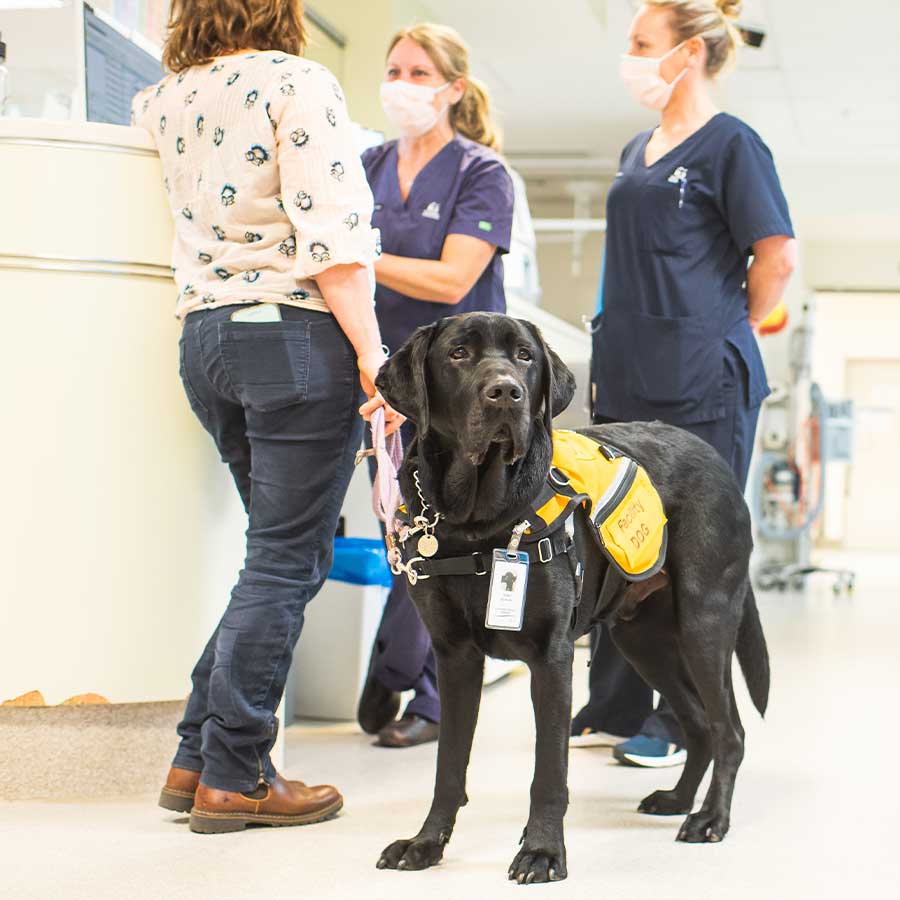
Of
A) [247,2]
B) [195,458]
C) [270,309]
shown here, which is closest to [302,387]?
[270,309]

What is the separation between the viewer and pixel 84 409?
2.26m

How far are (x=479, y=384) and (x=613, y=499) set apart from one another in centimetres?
36

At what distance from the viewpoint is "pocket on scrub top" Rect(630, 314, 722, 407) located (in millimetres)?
2508

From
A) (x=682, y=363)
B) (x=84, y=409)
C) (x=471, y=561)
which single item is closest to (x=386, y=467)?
(x=471, y=561)

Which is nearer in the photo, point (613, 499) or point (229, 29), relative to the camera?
point (613, 499)

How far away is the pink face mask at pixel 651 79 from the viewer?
2592mm

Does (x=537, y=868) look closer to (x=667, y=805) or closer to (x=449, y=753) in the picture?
(x=449, y=753)

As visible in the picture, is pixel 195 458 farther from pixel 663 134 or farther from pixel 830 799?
pixel 830 799

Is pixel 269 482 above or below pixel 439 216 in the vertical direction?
below

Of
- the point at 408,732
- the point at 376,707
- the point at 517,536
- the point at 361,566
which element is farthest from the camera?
the point at 361,566

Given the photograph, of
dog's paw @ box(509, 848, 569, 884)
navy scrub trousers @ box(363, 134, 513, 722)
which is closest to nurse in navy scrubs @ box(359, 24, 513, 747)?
navy scrub trousers @ box(363, 134, 513, 722)

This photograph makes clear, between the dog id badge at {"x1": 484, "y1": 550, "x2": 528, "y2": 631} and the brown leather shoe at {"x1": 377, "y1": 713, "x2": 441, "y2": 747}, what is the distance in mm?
1124

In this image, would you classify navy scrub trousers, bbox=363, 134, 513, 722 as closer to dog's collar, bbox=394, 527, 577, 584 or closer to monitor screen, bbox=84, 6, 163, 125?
monitor screen, bbox=84, 6, 163, 125

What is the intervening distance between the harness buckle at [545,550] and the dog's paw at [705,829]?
580mm
